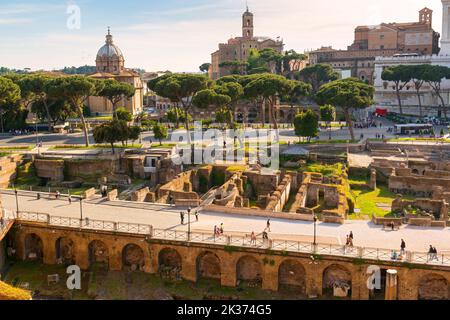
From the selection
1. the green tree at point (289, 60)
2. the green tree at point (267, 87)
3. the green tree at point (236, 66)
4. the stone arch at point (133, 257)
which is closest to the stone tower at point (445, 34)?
the green tree at point (289, 60)

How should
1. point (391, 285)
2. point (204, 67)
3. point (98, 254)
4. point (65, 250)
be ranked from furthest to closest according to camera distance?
point (204, 67) < point (65, 250) < point (98, 254) < point (391, 285)

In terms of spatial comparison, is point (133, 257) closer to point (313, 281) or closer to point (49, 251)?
point (49, 251)

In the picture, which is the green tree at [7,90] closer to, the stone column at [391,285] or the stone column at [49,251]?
the stone column at [49,251]

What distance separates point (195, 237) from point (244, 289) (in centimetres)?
368

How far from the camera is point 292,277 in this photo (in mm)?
25922

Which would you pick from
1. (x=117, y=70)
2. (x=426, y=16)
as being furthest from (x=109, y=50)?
(x=426, y=16)

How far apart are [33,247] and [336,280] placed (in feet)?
58.9

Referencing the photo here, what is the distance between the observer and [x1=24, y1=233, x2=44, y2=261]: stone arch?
3027 cm

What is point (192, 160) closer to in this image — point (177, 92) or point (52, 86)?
point (177, 92)

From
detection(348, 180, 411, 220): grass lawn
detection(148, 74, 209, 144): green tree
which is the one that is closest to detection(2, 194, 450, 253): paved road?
detection(348, 180, 411, 220): grass lawn
